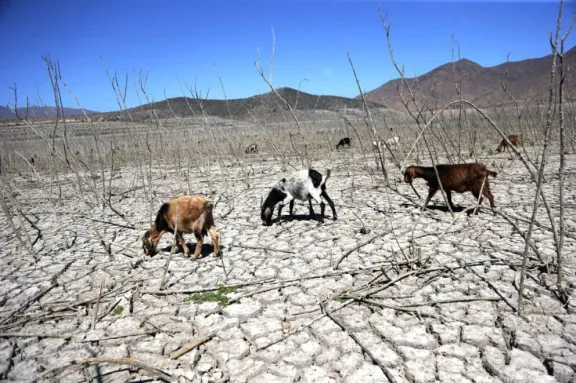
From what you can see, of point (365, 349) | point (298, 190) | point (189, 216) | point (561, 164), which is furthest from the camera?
point (298, 190)

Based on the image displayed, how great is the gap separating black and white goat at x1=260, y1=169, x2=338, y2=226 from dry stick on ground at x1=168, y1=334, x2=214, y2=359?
2717mm

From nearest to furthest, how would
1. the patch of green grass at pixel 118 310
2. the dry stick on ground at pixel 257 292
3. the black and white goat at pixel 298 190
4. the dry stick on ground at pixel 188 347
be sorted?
the dry stick on ground at pixel 188 347, the patch of green grass at pixel 118 310, the dry stick on ground at pixel 257 292, the black and white goat at pixel 298 190

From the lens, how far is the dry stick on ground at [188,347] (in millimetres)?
2293

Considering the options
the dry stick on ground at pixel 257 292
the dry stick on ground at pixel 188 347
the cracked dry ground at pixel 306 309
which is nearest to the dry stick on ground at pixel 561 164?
the cracked dry ground at pixel 306 309

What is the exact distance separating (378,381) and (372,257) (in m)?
1.82

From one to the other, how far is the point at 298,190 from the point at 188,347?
10.0 feet

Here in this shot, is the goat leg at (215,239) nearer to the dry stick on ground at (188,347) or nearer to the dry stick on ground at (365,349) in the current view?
the dry stick on ground at (188,347)

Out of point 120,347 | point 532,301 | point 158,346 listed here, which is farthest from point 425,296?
point 120,347

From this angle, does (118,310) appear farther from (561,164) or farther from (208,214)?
(561,164)

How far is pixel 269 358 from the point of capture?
2287mm

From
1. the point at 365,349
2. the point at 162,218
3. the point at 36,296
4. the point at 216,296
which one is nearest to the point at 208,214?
the point at 162,218

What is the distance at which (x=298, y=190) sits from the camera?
200 inches

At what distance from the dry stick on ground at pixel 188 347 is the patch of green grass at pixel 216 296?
1.62 feet

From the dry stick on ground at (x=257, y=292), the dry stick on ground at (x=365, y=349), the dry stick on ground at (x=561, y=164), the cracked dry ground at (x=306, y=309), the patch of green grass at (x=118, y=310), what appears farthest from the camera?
the dry stick on ground at (x=257, y=292)
